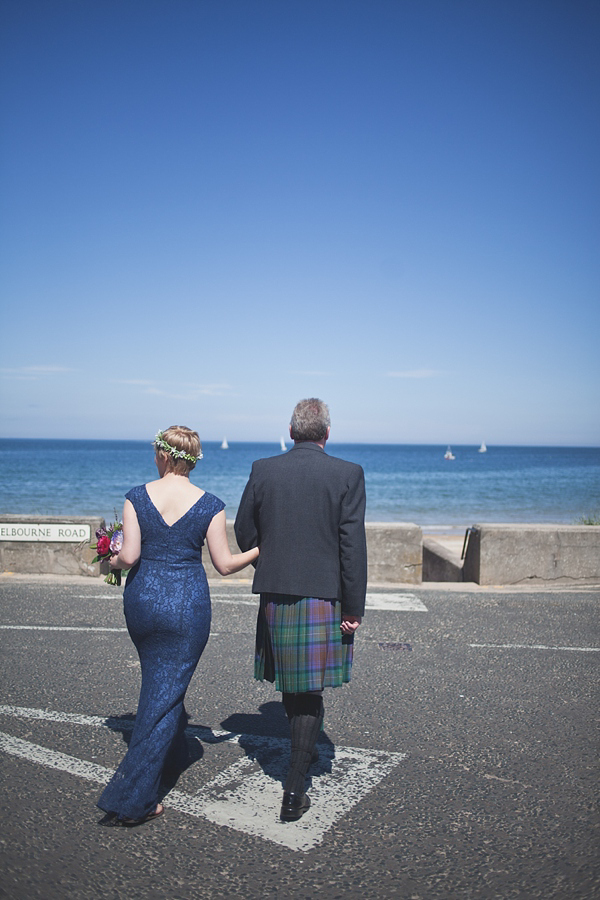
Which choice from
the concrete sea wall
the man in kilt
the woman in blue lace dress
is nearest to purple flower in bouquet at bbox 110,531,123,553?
the woman in blue lace dress

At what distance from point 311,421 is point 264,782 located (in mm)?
1905

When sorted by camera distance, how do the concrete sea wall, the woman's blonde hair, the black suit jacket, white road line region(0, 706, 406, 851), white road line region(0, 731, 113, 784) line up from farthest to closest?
the concrete sea wall
white road line region(0, 731, 113, 784)
the woman's blonde hair
the black suit jacket
white road line region(0, 706, 406, 851)

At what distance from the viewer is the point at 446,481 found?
5909cm

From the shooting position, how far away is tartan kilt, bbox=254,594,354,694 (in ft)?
10.9

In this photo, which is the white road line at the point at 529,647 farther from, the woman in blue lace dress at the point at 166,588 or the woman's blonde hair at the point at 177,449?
the woman's blonde hair at the point at 177,449

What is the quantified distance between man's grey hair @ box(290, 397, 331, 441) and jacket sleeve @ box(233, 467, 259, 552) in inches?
13.2

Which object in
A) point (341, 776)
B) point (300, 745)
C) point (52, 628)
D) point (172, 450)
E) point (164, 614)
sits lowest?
point (52, 628)

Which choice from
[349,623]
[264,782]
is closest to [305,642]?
[349,623]

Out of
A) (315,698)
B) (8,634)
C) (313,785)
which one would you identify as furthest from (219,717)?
(8,634)

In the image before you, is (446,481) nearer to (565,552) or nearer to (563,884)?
(565,552)

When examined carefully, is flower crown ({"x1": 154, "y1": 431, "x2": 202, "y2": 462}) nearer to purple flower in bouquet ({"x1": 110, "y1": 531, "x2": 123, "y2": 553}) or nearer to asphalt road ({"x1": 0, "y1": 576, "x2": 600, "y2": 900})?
purple flower in bouquet ({"x1": 110, "y1": 531, "x2": 123, "y2": 553})

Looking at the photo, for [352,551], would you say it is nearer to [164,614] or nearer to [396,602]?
[164,614]

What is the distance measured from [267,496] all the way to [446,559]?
8.02 metres

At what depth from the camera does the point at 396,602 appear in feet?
26.9
